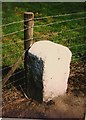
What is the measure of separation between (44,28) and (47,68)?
661 millimetres

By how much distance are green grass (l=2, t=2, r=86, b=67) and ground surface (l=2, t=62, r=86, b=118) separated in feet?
1.37

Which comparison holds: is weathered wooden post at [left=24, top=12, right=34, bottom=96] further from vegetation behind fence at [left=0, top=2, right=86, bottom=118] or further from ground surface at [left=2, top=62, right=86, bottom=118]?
ground surface at [left=2, top=62, right=86, bottom=118]

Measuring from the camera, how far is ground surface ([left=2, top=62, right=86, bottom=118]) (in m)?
4.25

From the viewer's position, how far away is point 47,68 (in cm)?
396

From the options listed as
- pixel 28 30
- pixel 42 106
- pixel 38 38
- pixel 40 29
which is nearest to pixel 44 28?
pixel 40 29

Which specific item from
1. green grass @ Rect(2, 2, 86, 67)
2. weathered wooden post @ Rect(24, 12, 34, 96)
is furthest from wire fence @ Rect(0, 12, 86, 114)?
weathered wooden post @ Rect(24, 12, 34, 96)

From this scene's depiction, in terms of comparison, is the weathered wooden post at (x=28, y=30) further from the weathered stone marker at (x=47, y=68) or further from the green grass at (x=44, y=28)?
the green grass at (x=44, y=28)

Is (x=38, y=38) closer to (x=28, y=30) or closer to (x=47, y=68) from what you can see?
(x=28, y=30)

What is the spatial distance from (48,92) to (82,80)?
20.5 inches

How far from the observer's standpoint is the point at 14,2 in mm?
4215

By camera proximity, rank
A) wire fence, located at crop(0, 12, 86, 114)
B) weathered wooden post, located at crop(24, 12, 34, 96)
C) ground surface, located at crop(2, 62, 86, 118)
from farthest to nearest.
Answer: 1. wire fence, located at crop(0, 12, 86, 114)
2. ground surface, located at crop(2, 62, 86, 118)
3. weathered wooden post, located at crop(24, 12, 34, 96)

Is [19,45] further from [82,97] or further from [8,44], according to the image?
[82,97]

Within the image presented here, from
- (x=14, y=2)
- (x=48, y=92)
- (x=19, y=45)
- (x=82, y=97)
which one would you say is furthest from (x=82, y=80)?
(x=14, y=2)

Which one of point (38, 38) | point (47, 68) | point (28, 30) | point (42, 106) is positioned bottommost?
point (42, 106)
